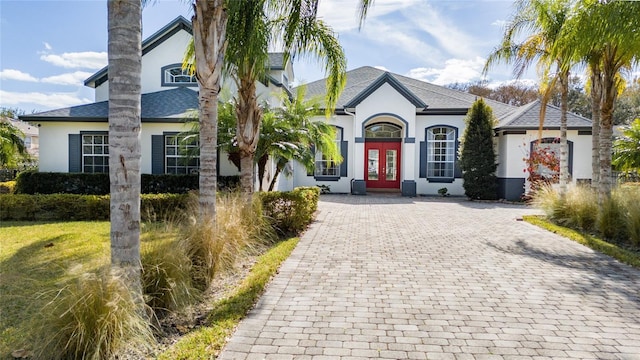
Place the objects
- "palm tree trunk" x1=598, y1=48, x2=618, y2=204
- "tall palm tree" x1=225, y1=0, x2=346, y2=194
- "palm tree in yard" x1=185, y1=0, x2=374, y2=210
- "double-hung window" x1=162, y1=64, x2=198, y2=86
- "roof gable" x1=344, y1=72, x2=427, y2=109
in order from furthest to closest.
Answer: "roof gable" x1=344, y1=72, x2=427, y2=109, "double-hung window" x1=162, y1=64, x2=198, y2=86, "palm tree trunk" x1=598, y1=48, x2=618, y2=204, "tall palm tree" x1=225, y1=0, x2=346, y2=194, "palm tree in yard" x1=185, y1=0, x2=374, y2=210

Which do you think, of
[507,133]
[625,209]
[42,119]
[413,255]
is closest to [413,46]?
[507,133]

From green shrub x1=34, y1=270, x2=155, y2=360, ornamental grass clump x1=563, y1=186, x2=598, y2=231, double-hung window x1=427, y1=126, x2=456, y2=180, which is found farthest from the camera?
double-hung window x1=427, y1=126, x2=456, y2=180

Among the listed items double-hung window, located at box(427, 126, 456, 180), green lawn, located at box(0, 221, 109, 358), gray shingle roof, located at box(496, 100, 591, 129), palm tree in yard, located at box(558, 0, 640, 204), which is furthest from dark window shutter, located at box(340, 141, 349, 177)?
green lawn, located at box(0, 221, 109, 358)

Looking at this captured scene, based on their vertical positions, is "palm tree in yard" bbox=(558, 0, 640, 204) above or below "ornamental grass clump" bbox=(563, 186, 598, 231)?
above

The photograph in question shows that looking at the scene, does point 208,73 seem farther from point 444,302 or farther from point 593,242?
point 593,242

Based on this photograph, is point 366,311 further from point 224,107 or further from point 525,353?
point 224,107

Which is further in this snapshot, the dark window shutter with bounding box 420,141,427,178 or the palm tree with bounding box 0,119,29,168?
the dark window shutter with bounding box 420,141,427,178

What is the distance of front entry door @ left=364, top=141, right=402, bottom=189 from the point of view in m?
21.0

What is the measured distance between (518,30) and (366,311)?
1155 centimetres

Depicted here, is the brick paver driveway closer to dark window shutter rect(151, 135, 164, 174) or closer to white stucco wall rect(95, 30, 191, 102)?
dark window shutter rect(151, 135, 164, 174)

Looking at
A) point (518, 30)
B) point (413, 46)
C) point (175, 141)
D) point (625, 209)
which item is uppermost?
point (413, 46)

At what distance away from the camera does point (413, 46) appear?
53.5ft

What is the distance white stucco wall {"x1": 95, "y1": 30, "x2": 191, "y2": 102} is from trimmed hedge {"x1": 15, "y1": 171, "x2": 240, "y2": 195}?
207 inches

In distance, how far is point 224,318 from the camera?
423 cm
